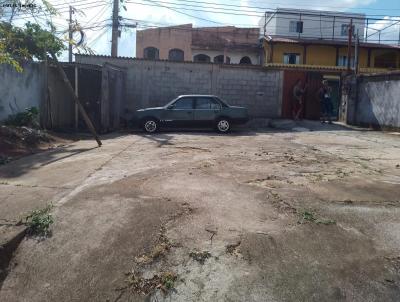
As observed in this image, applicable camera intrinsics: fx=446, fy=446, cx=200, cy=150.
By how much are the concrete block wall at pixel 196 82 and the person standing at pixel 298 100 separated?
2.31 ft

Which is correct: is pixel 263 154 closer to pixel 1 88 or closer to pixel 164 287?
pixel 164 287

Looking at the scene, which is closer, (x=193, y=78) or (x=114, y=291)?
(x=114, y=291)

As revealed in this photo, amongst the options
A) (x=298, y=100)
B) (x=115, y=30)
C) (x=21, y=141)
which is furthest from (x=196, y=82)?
(x=21, y=141)

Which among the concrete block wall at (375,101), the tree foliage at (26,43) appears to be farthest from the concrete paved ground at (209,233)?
the concrete block wall at (375,101)

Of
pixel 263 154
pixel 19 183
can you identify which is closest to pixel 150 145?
pixel 263 154

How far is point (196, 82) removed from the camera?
758 inches

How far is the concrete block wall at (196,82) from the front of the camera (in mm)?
19016

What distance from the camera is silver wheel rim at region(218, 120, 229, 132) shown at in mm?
15711

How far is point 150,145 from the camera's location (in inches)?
447

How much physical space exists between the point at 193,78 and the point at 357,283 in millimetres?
16008

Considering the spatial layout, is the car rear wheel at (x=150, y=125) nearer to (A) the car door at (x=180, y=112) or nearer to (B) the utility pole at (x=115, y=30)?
(A) the car door at (x=180, y=112)

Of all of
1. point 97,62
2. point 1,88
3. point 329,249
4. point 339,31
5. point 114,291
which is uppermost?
point 339,31

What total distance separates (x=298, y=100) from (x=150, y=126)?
7278mm

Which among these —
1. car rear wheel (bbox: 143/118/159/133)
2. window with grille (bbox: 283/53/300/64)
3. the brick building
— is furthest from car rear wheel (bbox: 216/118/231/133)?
the brick building
